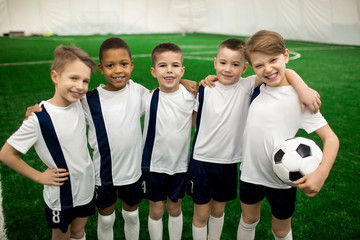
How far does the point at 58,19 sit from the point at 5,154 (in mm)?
26304

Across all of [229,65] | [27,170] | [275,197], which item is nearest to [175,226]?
[275,197]

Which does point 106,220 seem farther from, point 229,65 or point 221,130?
point 229,65

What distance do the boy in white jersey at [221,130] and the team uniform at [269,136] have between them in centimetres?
15

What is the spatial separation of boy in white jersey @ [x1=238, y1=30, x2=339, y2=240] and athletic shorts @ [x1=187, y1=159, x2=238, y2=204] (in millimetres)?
160

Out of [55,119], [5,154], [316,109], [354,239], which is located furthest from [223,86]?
[354,239]

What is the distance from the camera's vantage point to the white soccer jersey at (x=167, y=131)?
2.23 meters

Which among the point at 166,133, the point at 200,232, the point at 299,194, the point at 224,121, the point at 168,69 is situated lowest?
the point at 299,194

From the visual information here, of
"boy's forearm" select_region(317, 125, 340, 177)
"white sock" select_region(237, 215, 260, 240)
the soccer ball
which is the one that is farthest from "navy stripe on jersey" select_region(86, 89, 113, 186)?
"boy's forearm" select_region(317, 125, 340, 177)

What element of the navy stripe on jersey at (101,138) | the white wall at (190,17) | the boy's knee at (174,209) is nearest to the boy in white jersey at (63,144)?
the navy stripe on jersey at (101,138)

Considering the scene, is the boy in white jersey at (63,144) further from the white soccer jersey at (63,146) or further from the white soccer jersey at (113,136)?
the white soccer jersey at (113,136)

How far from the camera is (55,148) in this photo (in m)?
1.91

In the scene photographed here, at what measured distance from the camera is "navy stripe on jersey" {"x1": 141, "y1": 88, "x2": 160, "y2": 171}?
225 centimetres

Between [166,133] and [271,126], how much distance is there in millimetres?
713

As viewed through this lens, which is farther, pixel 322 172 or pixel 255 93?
pixel 255 93
